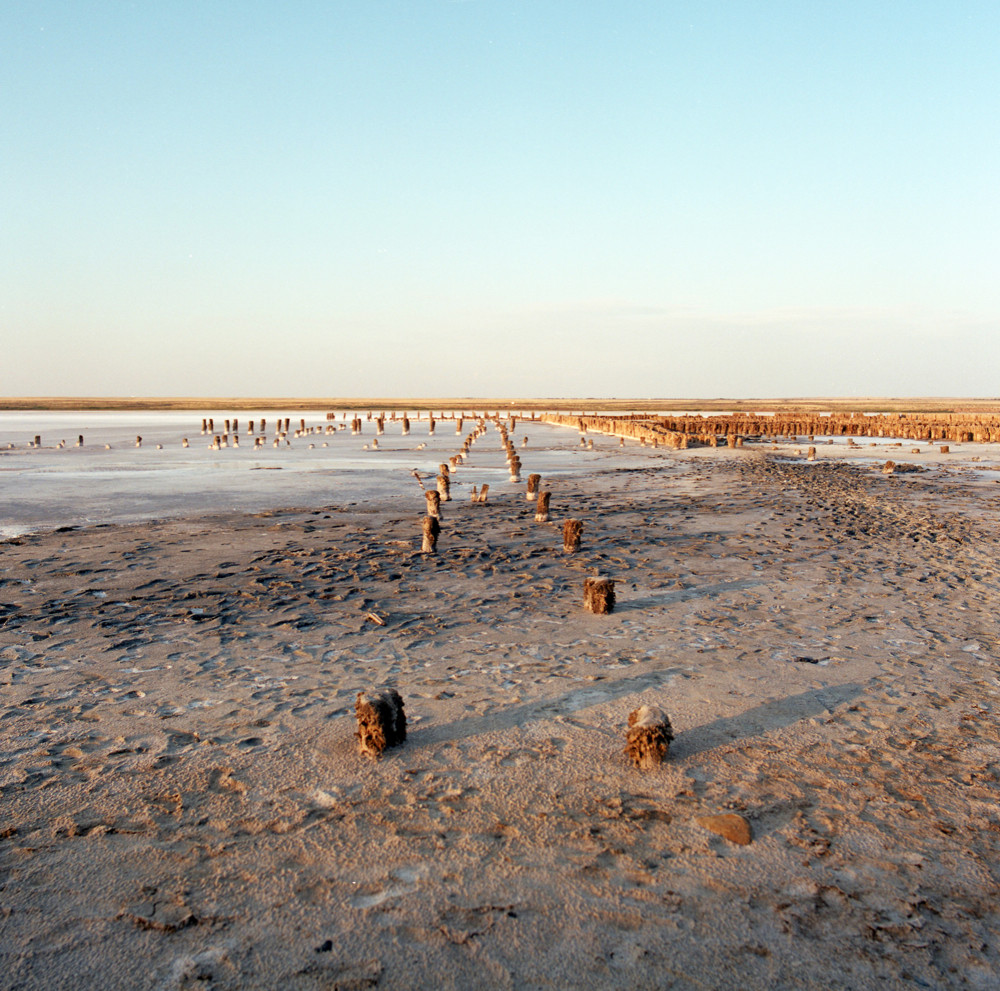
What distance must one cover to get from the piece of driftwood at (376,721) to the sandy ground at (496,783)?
11 cm

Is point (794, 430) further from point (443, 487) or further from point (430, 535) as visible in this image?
point (430, 535)

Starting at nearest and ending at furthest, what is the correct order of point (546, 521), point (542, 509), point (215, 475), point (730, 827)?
1. point (730, 827)
2. point (542, 509)
3. point (546, 521)
4. point (215, 475)

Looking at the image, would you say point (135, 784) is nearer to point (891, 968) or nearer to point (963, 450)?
point (891, 968)

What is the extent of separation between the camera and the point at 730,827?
4.18 meters

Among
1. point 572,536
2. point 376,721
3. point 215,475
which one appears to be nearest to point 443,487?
point 572,536

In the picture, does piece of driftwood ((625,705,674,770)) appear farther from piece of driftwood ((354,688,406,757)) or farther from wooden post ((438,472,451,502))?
wooden post ((438,472,451,502))

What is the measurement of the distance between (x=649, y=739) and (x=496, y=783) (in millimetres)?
1050

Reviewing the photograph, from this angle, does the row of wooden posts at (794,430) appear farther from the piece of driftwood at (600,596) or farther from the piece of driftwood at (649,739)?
the piece of driftwood at (649,739)

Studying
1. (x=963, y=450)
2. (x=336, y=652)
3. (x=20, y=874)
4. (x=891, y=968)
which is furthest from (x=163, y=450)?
(x=963, y=450)

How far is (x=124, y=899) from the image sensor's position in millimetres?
3588

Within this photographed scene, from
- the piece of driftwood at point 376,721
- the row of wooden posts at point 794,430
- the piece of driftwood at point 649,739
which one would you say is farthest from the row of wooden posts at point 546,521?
the row of wooden posts at point 794,430

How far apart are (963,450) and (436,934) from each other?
133ft

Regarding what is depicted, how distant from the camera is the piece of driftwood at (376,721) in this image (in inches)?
198

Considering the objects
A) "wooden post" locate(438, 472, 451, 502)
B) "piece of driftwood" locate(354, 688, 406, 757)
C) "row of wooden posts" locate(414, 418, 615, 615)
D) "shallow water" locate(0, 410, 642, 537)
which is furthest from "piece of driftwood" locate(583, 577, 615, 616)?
"wooden post" locate(438, 472, 451, 502)
